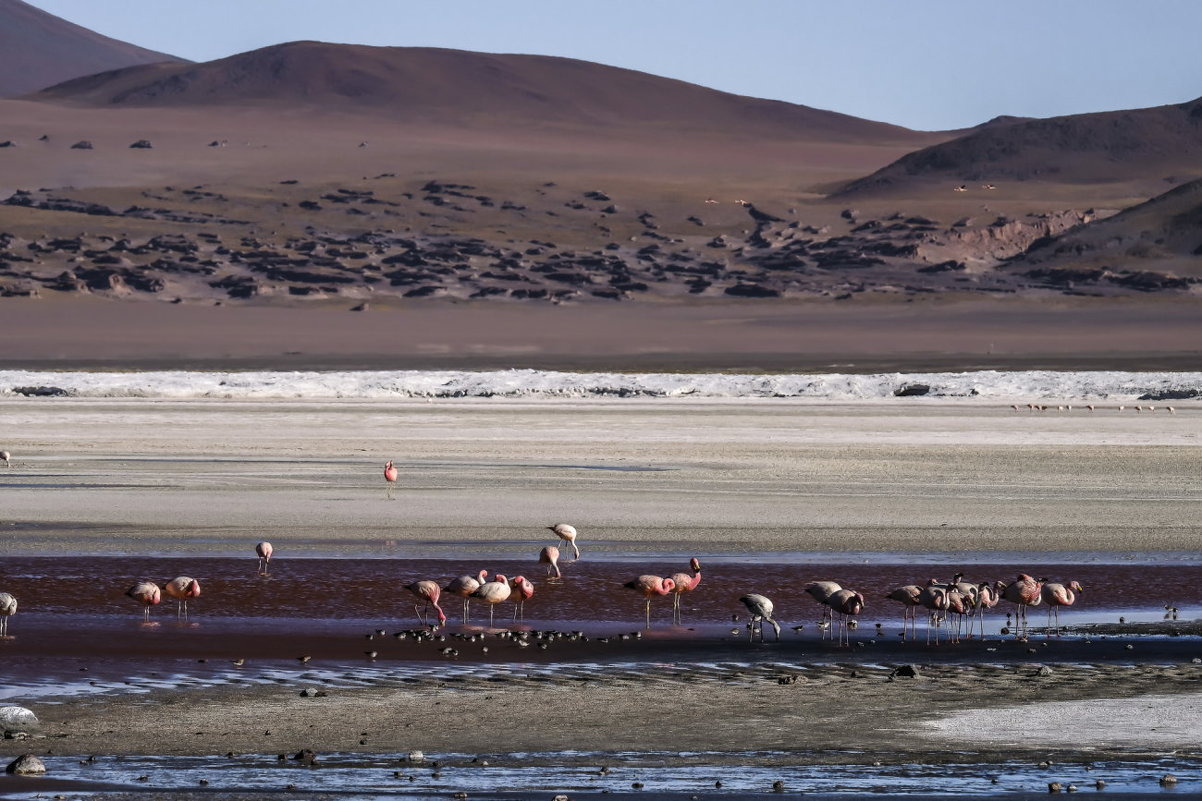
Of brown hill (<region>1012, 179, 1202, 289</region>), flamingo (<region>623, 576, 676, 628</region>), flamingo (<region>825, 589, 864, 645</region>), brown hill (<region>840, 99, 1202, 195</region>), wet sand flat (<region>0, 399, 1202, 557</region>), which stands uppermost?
brown hill (<region>840, 99, 1202, 195</region>)

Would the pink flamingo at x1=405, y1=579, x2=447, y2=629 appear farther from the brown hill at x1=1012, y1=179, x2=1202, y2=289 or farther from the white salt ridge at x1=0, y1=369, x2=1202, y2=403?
the brown hill at x1=1012, y1=179, x2=1202, y2=289

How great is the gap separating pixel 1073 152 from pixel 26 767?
152522 mm

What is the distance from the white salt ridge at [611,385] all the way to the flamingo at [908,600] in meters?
35.3

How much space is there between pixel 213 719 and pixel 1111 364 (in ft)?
186

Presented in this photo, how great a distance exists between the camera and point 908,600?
48.3 ft

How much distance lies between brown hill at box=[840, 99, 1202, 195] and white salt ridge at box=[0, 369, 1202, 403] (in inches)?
3454

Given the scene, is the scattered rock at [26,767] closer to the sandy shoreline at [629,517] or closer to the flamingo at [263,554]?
the sandy shoreline at [629,517]

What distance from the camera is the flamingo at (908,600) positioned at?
1466cm

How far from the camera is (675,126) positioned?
18000cm

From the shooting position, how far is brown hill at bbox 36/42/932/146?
183 metres

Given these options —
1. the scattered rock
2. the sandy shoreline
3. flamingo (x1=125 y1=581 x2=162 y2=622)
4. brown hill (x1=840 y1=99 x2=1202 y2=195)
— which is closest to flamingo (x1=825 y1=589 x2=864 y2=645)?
the sandy shoreline

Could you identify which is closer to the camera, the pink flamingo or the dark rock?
the pink flamingo

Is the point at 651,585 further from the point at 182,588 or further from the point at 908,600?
the point at 182,588

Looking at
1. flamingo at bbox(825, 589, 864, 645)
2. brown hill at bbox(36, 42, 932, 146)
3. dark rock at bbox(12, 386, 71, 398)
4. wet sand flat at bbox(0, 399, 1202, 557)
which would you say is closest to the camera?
flamingo at bbox(825, 589, 864, 645)
